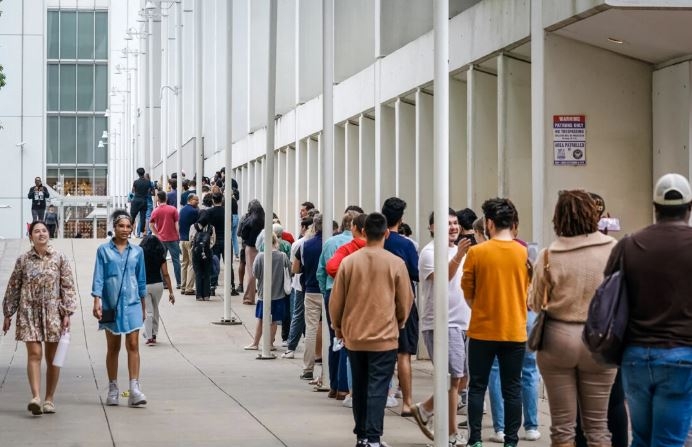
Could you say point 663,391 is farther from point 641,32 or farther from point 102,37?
point 102,37

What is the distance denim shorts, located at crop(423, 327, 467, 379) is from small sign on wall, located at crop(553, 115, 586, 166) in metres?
3.70

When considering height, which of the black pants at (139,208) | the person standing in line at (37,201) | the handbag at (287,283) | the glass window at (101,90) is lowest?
the handbag at (287,283)

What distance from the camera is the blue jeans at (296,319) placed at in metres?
18.8

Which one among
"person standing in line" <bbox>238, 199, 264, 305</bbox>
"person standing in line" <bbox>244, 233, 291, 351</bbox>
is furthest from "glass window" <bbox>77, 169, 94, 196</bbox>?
"person standing in line" <bbox>244, 233, 291, 351</bbox>

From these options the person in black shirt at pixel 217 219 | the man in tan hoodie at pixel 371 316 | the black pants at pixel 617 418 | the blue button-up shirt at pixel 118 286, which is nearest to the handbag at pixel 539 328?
the black pants at pixel 617 418

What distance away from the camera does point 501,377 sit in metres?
11.0

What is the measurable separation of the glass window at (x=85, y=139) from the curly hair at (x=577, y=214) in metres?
97.5

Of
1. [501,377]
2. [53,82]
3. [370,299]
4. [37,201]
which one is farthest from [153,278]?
[53,82]

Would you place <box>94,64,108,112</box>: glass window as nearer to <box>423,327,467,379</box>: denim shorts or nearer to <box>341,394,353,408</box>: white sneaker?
<box>341,394,353,408</box>: white sneaker

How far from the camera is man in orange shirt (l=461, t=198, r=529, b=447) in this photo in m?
10.8

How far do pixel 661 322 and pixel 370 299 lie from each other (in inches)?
162

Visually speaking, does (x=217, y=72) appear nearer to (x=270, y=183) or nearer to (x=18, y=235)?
(x=270, y=183)

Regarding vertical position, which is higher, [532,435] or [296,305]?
[296,305]

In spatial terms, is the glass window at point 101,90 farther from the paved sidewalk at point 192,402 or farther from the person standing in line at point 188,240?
the paved sidewalk at point 192,402
